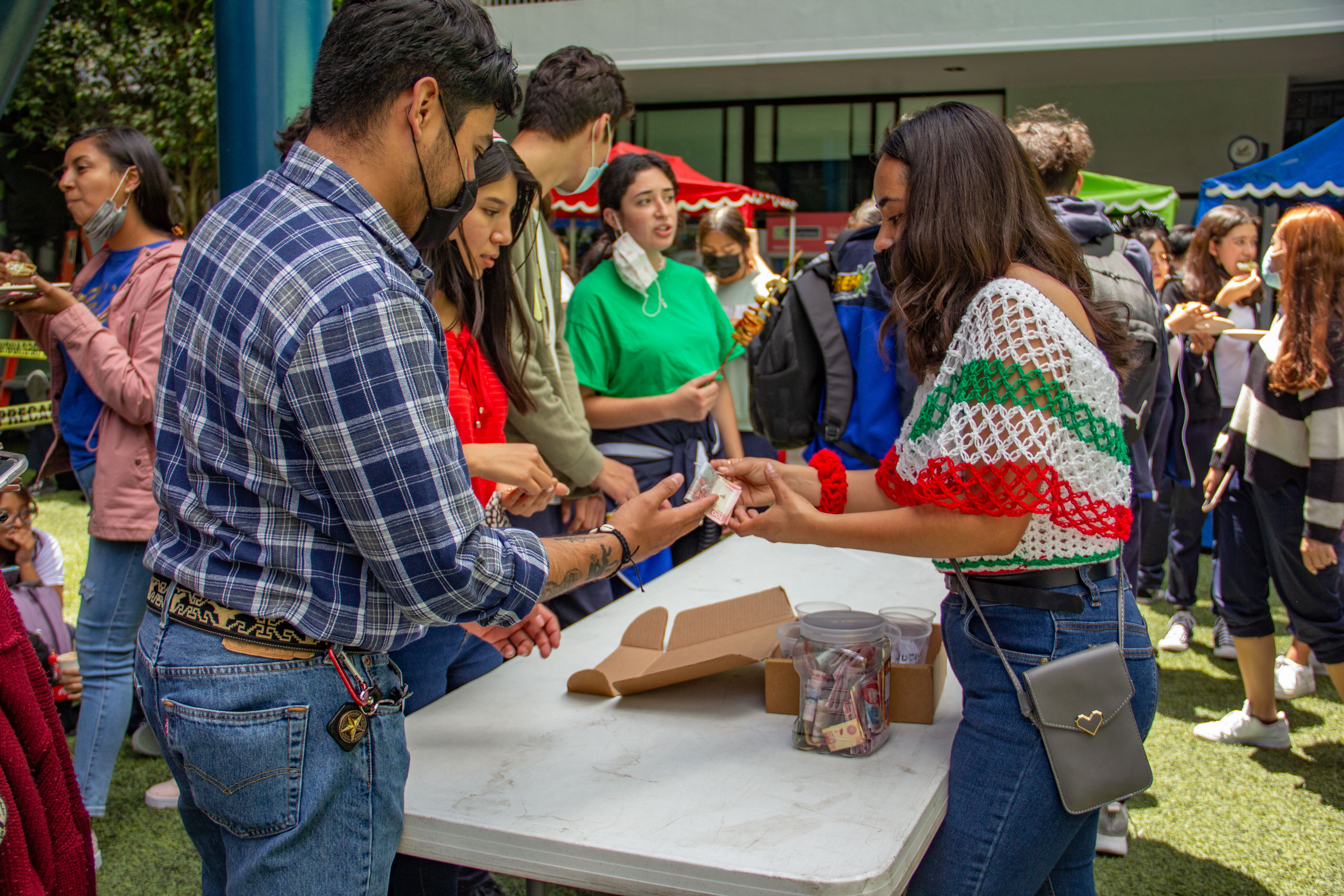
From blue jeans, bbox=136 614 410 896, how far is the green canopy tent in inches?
352

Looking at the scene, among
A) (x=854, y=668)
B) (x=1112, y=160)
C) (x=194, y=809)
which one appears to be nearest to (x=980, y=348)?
(x=854, y=668)

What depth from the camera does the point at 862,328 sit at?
288 centimetres

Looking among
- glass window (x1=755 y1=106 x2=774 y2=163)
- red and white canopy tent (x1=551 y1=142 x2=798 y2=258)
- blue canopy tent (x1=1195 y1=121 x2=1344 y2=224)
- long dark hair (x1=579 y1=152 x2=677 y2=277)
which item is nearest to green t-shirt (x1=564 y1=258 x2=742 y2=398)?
long dark hair (x1=579 y1=152 x2=677 y2=277)

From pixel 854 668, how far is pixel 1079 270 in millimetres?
768

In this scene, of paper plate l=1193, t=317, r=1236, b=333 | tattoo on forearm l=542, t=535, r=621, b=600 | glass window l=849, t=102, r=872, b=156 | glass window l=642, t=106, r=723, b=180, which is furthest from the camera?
glass window l=642, t=106, r=723, b=180

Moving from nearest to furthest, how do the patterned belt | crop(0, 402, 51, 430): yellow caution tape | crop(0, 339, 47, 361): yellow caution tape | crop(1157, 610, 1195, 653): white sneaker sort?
the patterned belt < crop(0, 402, 51, 430): yellow caution tape < crop(1157, 610, 1195, 653): white sneaker < crop(0, 339, 47, 361): yellow caution tape

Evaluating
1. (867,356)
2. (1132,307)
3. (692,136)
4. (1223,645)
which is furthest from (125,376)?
(692,136)

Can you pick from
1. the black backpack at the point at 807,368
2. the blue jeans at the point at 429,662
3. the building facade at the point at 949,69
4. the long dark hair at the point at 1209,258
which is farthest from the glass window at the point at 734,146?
the blue jeans at the point at 429,662

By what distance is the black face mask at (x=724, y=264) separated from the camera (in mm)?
5926

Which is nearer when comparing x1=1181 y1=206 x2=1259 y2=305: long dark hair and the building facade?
x1=1181 y1=206 x2=1259 y2=305: long dark hair

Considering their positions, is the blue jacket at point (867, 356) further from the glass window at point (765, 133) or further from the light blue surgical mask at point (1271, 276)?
the glass window at point (765, 133)

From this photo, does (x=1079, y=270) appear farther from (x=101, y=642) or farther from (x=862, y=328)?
(x=101, y=642)

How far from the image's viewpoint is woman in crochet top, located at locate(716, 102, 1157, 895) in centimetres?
145

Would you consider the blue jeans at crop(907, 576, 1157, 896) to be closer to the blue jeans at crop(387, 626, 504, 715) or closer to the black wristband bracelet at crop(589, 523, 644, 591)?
the black wristband bracelet at crop(589, 523, 644, 591)
